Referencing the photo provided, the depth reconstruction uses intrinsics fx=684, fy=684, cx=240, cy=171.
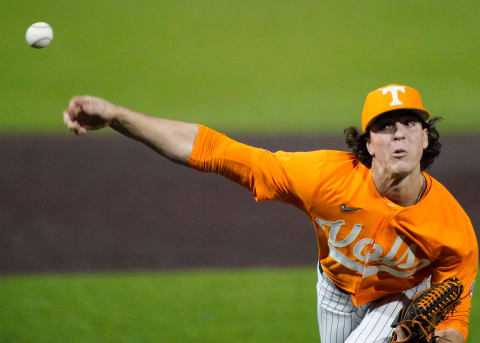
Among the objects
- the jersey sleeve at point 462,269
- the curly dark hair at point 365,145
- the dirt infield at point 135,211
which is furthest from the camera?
the dirt infield at point 135,211

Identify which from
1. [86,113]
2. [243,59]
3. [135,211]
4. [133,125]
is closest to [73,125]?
[86,113]

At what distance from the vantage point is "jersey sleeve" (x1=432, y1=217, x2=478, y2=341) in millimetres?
3971

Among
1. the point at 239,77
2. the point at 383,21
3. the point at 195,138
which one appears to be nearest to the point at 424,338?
the point at 195,138

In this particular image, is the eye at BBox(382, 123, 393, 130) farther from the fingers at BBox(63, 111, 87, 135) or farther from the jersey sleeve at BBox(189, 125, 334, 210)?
the fingers at BBox(63, 111, 87, 135)

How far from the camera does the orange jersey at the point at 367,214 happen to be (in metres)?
3.93

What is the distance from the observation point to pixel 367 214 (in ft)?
13.2

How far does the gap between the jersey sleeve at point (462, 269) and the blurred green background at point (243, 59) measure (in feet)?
22.2

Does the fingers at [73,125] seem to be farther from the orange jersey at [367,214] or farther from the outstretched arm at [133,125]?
the orange jersey at [367,214]

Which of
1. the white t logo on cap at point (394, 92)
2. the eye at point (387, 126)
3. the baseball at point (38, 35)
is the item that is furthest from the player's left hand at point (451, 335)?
the baseball at point (38, 35)

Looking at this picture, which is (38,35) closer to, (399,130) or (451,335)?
(399,130)

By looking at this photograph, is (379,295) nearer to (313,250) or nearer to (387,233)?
(387,233)

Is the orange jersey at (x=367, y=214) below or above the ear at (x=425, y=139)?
below

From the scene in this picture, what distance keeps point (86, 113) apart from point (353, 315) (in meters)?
2.28

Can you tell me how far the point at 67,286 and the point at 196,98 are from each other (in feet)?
19.5
